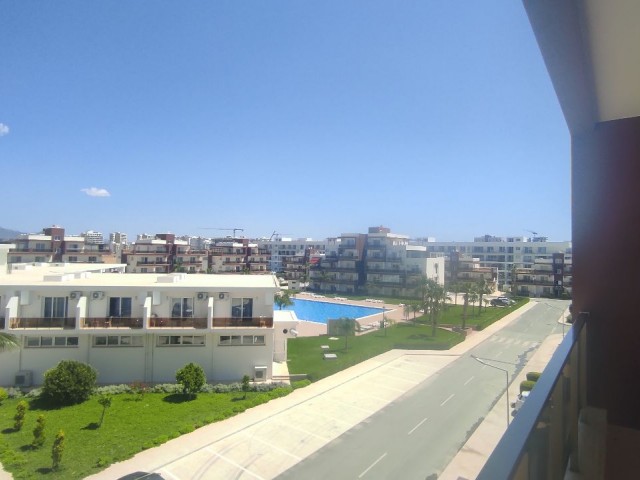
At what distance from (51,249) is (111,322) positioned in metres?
27.7

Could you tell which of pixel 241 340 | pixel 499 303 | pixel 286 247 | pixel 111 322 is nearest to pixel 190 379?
pixel 241 340

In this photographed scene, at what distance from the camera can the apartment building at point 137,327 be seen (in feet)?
45.8

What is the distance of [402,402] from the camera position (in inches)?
527

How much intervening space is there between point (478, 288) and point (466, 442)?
21.3 metres

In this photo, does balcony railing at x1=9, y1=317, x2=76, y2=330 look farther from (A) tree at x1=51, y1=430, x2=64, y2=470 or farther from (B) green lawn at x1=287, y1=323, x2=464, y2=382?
(B) green lawn at x1=287, y1=323, x2=464, y2=382

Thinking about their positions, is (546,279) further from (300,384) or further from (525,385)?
(300,384)

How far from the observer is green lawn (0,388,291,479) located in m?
8.95

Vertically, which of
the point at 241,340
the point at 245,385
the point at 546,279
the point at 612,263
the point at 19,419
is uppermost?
the point at 612,263

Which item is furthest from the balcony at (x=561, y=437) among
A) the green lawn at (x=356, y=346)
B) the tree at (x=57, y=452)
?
the green lawn at (x=356, y=346)

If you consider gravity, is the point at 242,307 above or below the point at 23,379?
above

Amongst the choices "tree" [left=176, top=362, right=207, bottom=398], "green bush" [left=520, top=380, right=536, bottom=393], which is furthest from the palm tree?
"green bush" [left=520, top=380, right=536, bottom=393]

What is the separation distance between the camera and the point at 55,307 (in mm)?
14328

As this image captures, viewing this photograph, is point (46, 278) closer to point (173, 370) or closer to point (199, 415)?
point (173, 370)

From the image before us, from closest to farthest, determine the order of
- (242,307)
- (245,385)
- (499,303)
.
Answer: (245,385) → (242,307) → (499,303)
